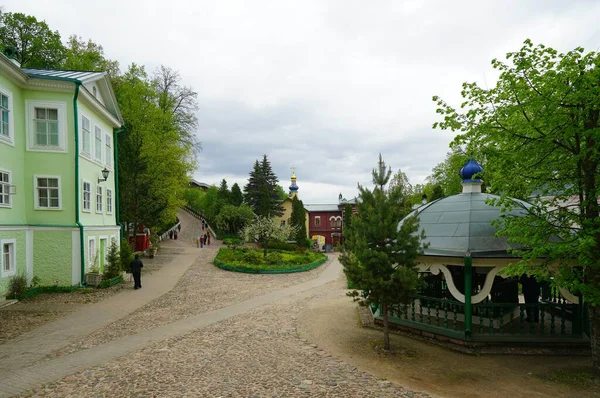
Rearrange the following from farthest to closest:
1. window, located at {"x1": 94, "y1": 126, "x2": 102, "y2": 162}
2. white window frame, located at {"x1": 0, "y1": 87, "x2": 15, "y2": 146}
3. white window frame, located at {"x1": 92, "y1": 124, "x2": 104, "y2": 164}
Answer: window, located at {"x1": 94, "y1": 126, "x2": 102, "y2": 162} → white window frame, located at {"x1": 92, "y1": 124, "x2": 104, "y2": 164} → white window frame, located at {"x1": 0, "y1": 87, "x2": 15, "y2": 146}

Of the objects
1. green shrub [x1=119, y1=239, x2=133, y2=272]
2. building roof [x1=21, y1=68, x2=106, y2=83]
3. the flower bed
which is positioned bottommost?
the flower bed

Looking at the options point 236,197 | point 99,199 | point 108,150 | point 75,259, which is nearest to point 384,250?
point 75,259

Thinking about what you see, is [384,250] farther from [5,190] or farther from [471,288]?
[5,190]

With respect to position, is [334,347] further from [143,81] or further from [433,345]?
[143,81]

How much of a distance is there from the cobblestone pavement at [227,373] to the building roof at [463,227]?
384 centimetres

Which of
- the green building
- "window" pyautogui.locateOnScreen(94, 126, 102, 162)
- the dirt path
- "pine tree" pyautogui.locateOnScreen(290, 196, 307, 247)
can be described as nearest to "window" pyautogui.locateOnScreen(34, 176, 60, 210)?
the green building

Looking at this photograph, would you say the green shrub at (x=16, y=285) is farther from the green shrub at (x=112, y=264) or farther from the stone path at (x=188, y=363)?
the stone path at (x=188, y=363)

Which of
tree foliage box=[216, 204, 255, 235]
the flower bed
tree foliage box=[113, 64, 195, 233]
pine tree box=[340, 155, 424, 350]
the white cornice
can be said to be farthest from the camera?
tree foliage box=[216, 204, 255, 235]

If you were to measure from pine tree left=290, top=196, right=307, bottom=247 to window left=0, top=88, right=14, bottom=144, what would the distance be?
102ft

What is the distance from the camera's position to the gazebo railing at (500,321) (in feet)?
31.0

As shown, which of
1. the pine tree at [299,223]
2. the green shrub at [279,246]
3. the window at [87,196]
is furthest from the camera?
the pine tree at [299,223]

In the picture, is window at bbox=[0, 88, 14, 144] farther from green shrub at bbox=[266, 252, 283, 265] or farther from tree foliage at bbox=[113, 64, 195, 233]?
green shrub at bbox=[266, 252, 283, 265]

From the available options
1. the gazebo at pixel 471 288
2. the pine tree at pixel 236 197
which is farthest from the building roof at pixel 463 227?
the pine tree at pixel 236 197

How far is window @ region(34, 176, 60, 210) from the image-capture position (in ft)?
53.1
